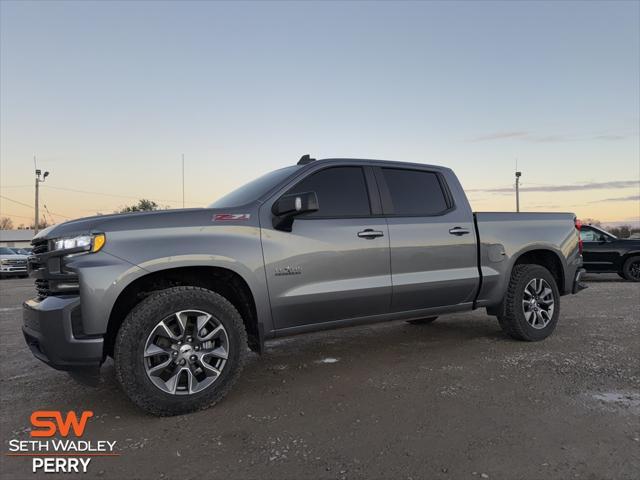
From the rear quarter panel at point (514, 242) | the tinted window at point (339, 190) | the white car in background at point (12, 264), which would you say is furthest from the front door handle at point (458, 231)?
the white car in background at point (12, 264)

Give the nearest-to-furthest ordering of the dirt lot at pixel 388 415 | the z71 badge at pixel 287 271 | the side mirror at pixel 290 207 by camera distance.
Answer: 1. the dirt lot at pixel 388 415
2. the side mirror at pixel 290 207
3. the z71 badge at pixel 287 271

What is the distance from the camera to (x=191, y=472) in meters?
2.58

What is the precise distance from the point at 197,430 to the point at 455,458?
163cm

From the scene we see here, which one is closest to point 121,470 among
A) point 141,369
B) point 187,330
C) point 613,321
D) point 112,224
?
point 141,369

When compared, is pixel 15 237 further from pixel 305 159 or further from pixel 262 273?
pixel 262 273

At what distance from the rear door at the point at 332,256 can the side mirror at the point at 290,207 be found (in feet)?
0.20

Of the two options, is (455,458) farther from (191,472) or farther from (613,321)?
(613,321)

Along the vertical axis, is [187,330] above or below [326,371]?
above

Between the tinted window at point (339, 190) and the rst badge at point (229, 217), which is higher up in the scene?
the tinted window at point (339, 190)

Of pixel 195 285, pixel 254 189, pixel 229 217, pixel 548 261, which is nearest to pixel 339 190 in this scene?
pixel 254 189

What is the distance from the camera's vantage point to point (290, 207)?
12.1ft

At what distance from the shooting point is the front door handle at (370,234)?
13.8 ft

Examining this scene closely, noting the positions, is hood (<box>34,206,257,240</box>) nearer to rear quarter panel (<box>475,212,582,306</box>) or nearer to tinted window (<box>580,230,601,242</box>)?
rear quarter panel (<box>475,212,582,306</box>)

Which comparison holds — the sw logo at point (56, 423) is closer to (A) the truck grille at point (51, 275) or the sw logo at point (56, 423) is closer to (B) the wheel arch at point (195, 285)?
(B) the wheel arch at point (195, 285)
